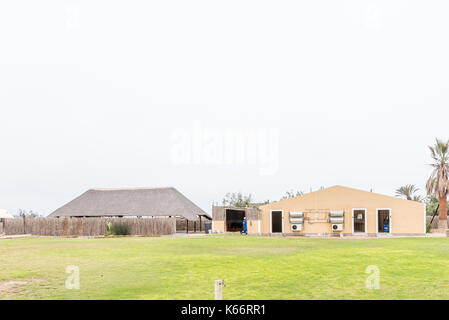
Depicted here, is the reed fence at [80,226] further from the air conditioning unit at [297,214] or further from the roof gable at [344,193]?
the roof gable at [344,193]

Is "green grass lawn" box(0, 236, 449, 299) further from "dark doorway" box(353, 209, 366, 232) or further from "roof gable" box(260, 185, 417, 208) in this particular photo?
"dark doorway" box(353, 209, 366, 232)

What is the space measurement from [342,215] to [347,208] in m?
0.72

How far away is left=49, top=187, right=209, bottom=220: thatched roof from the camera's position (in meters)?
50.9

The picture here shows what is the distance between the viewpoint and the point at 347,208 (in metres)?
38.3

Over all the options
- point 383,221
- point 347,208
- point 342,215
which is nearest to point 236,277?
point 342,215

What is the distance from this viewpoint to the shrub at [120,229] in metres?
40.4

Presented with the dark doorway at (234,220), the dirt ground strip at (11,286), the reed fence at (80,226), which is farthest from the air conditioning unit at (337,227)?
the dirt ground strip at (11,286)

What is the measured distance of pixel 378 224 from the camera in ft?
124

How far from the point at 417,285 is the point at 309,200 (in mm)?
29117

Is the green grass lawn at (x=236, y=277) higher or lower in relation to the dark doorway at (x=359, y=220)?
higher

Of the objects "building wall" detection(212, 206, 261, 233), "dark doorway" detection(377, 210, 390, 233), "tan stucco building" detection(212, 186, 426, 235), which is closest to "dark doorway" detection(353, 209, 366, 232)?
"tan stucco building" detection(212, 186, 426, 235)

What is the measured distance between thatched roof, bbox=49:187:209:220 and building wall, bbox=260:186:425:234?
13014mm
